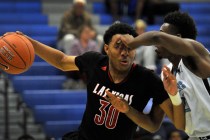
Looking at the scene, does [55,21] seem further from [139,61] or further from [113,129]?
[113,129]

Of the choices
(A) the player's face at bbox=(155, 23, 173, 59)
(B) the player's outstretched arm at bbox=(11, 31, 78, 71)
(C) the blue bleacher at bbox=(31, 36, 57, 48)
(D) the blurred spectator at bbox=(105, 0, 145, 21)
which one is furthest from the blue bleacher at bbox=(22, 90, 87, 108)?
(A) the player's face at bbox=(155, 23, 173, 59)

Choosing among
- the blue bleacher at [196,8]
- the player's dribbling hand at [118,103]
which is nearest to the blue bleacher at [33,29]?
the blue bleacher at [196,8]

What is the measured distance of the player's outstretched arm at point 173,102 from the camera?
454 centimetres

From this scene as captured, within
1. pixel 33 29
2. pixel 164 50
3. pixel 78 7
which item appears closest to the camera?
pixel 164 50

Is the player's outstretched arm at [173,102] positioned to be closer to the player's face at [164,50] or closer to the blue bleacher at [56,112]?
the player's face at [164,50]

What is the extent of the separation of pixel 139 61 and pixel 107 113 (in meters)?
4.52

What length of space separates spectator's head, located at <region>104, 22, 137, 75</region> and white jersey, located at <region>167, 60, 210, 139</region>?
0.49 meters

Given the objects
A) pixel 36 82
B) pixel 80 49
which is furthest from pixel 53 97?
pixel 80 49

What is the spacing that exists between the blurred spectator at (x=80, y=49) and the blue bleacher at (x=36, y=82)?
0.42 ft

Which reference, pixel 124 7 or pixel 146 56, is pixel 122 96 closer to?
pixel 146 56

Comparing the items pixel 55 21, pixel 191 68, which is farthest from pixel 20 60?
pixel 55 21

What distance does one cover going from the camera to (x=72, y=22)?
9781 millimetres

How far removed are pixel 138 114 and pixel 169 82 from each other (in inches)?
19.0

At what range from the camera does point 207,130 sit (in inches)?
183
